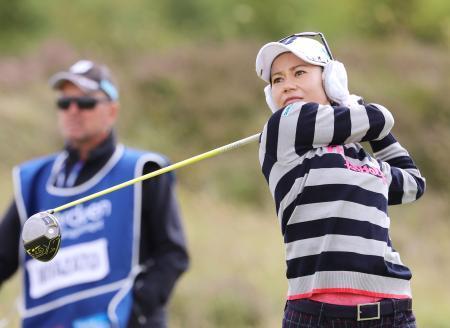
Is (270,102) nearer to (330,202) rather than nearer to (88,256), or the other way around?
(330,202)

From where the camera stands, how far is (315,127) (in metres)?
3.44

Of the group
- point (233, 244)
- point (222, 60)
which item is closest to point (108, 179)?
point (233, 244)

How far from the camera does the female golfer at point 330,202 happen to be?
133 inches

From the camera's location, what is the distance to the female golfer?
338 centimetres

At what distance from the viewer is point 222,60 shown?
938 inches

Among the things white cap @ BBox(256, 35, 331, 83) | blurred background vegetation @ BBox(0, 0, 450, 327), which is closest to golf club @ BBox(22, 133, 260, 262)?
white cap @ BBox(256, 35, 331, 83)

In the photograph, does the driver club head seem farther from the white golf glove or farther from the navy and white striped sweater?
the white golf glove

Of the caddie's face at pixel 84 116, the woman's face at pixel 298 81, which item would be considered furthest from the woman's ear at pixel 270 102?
the caddie's face at pixel 84 116

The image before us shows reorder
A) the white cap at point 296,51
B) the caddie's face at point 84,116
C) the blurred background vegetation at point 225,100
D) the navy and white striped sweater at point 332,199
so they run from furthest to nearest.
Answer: the blurred background vegetation at point 225,100, the caddie's face at point 84,116, the white cap at point 296,51, the navy and white striped sweater at point 332,199

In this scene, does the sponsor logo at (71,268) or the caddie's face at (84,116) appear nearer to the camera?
the sponsor logo at (71,268)

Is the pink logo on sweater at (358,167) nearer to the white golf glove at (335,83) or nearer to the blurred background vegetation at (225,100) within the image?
the white golf glove at (335,83)

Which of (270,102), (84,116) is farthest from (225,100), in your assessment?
(270,102)

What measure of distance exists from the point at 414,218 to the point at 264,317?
6344mm

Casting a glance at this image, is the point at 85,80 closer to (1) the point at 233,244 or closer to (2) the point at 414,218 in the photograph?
(1) the point at 233,244
